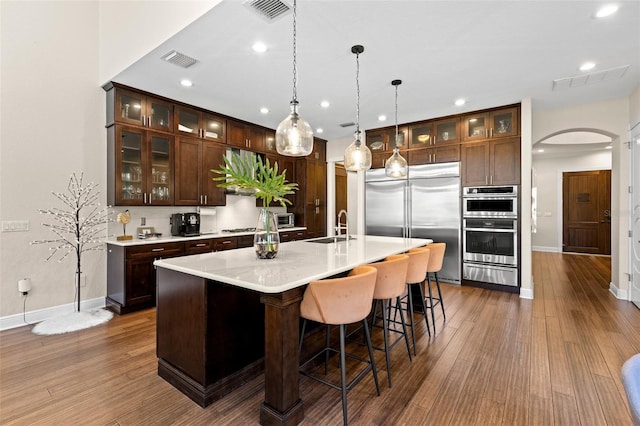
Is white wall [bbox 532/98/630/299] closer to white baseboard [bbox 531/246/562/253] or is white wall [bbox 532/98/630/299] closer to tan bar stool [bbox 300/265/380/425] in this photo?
white baseboard [bbox 531/246/562/253]

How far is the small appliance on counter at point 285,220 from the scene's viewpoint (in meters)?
6.05

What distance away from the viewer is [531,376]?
90.3 inches

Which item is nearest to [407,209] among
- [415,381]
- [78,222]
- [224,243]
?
[224,243]

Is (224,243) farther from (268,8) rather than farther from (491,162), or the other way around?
(491,162)

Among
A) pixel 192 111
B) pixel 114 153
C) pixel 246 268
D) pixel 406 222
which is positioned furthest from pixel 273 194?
pixel 406 222

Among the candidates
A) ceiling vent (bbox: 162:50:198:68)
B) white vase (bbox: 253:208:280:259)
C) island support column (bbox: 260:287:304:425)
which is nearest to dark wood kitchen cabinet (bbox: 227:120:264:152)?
ceiling vent (bbox: 162:50:198:68)

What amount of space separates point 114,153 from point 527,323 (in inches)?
211

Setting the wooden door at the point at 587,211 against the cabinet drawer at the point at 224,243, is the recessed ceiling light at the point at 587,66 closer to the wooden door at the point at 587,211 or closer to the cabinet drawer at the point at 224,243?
the cabinet drawer at the point at 224,243

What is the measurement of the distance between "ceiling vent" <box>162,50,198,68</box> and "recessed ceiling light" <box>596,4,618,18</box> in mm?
3614

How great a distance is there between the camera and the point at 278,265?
2164mm

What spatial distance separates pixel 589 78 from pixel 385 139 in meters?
2.98

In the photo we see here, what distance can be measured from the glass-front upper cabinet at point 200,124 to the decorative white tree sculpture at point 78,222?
144cm

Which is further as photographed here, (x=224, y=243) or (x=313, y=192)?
Result: (x=313, y=192)

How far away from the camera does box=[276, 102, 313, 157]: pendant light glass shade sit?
248cm
